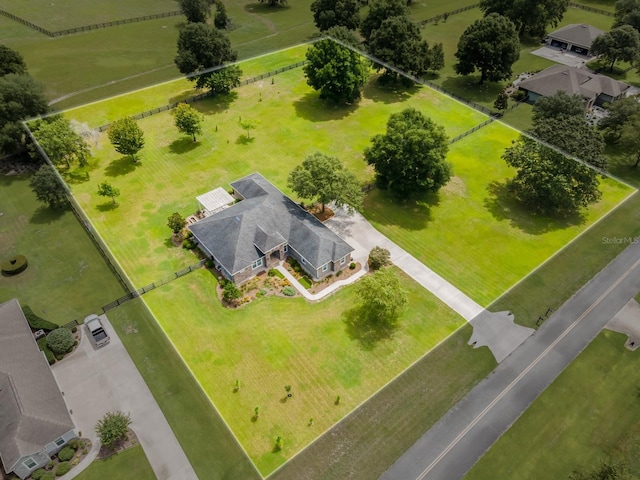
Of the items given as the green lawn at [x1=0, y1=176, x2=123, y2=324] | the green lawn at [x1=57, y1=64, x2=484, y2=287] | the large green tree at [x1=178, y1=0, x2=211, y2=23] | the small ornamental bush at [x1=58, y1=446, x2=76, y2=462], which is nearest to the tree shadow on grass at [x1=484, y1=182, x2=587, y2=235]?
the green lawn at [x1=57, y1=64, x2=484, y2=287]

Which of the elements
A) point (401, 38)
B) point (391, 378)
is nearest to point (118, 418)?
point (391, 378)

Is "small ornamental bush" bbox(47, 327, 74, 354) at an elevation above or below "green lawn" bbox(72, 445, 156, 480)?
above

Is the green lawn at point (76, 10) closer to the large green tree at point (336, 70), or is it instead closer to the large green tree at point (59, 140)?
the large green tree at point (59, 140)

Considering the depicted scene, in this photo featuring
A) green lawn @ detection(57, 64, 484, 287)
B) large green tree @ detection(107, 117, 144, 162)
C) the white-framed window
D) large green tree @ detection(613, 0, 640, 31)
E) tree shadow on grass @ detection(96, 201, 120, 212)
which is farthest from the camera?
large green tree @ detection(613, 0, 640, 31)

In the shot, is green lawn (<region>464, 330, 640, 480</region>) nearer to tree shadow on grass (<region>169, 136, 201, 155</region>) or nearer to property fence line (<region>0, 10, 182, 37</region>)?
tree shadow on grass (<region>169, 136, 201, 155</region>)

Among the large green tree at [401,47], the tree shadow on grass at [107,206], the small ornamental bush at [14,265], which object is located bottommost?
the small ornamental bush at [14,265]

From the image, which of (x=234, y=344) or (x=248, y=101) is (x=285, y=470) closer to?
(x=234, y=344)

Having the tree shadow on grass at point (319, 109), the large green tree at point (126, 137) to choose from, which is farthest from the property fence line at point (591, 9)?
the large green tree at point (126, 137)
